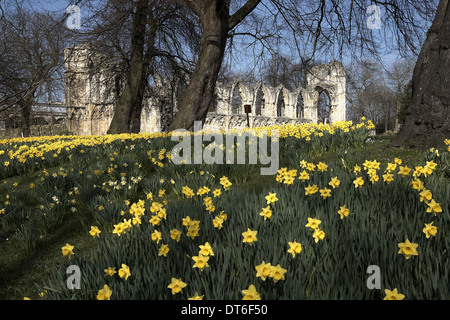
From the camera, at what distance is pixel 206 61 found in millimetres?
7547

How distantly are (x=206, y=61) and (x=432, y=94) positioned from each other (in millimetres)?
A: 4770

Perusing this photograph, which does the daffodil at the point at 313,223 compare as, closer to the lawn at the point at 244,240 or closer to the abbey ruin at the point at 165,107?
the lawn at the point at 244,240

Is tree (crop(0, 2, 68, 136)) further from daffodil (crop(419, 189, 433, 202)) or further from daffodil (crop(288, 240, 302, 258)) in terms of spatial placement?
daffodil (crop(419, 189, 433, 202))

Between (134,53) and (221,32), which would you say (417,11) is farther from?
(134,53)

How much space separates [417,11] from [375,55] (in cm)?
125

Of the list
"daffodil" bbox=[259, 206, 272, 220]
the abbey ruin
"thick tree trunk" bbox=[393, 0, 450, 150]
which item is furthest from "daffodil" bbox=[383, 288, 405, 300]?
the abbey ruin

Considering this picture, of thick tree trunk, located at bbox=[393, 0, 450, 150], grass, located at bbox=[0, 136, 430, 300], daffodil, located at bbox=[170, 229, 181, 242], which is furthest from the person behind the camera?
thick tree trunk, located at bbox=[393, 0, 450, 150]

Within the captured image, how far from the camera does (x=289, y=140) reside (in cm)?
504

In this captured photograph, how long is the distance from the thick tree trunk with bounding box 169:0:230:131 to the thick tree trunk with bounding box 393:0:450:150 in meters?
4.35

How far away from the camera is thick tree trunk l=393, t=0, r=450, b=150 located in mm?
4016

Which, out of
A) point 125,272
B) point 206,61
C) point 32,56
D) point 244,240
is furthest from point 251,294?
point 206,61

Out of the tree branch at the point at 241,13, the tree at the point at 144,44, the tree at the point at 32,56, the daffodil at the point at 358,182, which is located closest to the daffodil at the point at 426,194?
the daffodil at the point at 358,182

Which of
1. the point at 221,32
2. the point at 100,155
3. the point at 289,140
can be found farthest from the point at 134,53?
the point at 289,140
